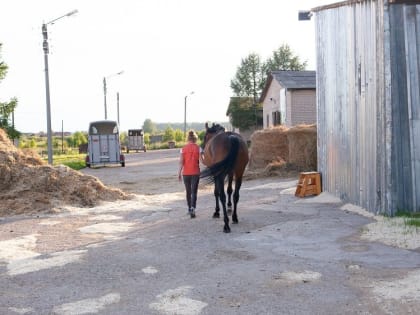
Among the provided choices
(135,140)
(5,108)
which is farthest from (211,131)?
(135,140)

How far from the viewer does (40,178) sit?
45.0 feet

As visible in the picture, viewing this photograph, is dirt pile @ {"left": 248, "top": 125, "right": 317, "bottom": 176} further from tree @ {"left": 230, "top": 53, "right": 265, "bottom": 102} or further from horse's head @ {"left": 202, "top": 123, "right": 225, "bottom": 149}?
tree @ {"left": 230, "top": 53, "right": 265, "bottom": 102}

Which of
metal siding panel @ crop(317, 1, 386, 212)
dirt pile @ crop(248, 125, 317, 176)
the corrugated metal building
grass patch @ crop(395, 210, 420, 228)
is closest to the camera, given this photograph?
grass patch @ crop(395, 210, 420, 228)

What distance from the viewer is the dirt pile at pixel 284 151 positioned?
2016 cm

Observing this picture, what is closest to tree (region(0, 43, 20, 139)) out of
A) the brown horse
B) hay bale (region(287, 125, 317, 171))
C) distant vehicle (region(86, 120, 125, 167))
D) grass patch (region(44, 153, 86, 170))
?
grass patch (region(44, 153, 86, 170))

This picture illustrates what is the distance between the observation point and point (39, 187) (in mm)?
13547

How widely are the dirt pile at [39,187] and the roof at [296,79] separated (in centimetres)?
2353

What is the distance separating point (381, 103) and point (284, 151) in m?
11.6

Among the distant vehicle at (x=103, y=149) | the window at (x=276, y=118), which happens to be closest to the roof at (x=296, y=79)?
the window at (x=276, y=118)

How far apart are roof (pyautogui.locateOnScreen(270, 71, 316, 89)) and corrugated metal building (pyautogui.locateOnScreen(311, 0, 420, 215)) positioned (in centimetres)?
2369

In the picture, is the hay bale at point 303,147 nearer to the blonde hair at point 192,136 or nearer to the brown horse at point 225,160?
the blonde hair at point 192,136

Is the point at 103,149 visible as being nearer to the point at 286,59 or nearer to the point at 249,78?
the point at 249,78

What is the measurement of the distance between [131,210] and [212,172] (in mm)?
3486

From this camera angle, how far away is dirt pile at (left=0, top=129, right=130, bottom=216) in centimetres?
1287
